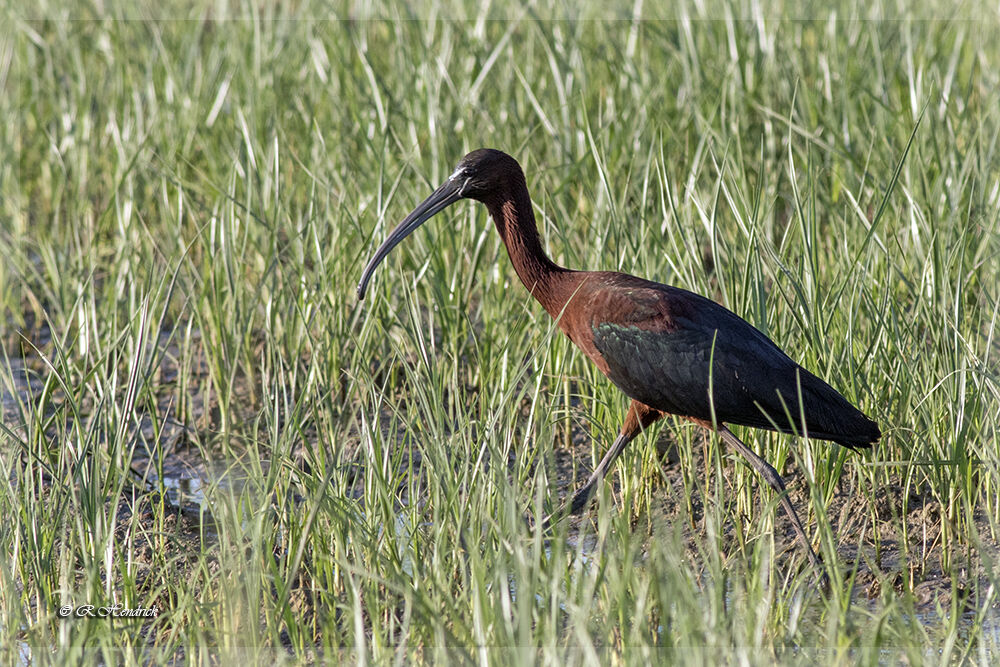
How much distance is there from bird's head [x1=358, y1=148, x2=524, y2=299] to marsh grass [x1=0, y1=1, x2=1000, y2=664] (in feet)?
0.49

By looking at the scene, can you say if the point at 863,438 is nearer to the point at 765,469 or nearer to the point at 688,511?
the point at 765,469

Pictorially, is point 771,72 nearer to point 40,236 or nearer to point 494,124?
point 494,124

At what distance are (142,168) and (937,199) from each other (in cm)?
294

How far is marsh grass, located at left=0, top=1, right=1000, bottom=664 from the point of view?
2.53m

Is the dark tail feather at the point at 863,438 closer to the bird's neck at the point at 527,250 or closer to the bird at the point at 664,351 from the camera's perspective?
the bird at the point at 664,351

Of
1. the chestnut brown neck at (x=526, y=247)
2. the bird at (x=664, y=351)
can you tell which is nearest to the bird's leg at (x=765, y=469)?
the bird at (x=664, y=351)

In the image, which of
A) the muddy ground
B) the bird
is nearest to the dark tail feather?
the bird

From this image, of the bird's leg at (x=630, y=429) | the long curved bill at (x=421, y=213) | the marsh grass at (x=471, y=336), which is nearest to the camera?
the marsh grass at (x=471, y=336)

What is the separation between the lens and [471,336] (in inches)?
168

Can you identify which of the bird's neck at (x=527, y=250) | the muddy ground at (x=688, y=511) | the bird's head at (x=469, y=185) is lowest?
the muddy ground at (x=688, y=511)

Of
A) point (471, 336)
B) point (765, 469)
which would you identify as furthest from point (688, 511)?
point (471, 336)

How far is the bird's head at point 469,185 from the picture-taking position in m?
3.45

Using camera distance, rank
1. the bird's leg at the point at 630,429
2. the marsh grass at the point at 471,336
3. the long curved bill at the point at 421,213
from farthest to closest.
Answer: the long curved bill at the point at 421,213, the bird's leg at the point at 630,429, the marsh grass at the point at 471,336

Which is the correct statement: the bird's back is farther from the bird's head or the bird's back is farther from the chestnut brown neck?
the bird's head
